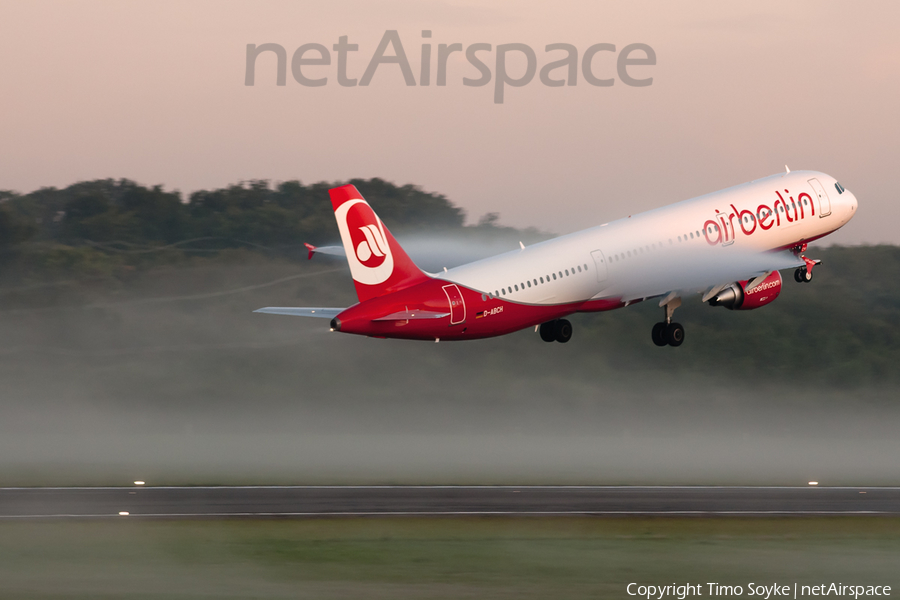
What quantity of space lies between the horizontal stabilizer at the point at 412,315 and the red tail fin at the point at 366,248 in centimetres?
136

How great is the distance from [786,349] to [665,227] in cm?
4331

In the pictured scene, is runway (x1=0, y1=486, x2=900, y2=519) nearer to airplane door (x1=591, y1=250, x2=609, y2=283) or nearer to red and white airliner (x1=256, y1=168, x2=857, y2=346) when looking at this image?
red and white airliner (x1=256, y1=168, x2=857, y2=346)

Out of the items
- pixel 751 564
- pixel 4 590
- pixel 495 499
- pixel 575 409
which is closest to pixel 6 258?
pixel 575 409

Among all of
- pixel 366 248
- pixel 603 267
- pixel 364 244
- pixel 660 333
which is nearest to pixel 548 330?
pixel 603 267

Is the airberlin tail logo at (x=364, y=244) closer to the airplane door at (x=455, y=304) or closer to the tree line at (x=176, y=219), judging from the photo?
the airplane door at (x=455, y=304)

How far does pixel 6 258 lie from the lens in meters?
103

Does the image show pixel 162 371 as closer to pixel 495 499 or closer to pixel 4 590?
pixel 495 499

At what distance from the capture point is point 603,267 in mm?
58688

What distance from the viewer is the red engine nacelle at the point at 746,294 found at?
6394 centimetres

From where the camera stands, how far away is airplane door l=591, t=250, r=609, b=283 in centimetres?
5844

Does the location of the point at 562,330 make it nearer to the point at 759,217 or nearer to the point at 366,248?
the point at 759,217

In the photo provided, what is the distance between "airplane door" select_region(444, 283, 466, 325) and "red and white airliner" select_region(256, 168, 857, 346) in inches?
1.7

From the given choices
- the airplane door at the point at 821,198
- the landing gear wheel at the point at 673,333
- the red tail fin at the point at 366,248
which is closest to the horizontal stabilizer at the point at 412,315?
the red tail fin at the point at 366,248

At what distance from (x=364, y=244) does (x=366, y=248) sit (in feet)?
0.63
